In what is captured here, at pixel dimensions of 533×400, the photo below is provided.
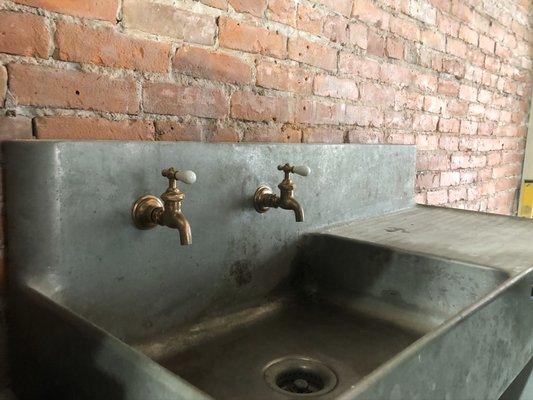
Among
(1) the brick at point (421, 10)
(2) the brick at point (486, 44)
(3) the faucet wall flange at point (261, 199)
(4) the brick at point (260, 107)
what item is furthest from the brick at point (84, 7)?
(2) the brick at point (486, 44)

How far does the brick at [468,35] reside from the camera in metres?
1.85

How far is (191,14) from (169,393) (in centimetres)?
76

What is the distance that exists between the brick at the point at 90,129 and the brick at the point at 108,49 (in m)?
0.10

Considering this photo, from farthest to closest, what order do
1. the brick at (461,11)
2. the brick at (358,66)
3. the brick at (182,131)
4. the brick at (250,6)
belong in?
1. the brick at (461,11)
2. the brick at (358,66)
3. the brick at (250,6)
4. the brick at (182,131)

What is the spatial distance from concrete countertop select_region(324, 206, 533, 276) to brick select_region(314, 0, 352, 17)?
1.97 ft

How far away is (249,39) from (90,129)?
0.44 meters

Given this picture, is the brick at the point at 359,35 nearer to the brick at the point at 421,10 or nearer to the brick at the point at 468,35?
the brick at the point at 421,10

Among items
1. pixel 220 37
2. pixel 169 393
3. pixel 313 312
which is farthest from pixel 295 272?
pixel 169 393

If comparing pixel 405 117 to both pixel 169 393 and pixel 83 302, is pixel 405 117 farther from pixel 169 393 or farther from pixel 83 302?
pixel 169 393

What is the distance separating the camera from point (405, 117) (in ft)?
5.30

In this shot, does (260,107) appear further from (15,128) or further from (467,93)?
(467,93)

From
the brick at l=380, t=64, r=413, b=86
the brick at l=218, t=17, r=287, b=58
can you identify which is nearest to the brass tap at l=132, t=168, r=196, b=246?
the brick at l=218, t=17, r=287, b=58

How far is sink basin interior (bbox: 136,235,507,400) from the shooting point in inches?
32.2

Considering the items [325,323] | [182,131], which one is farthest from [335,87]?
[325,323]
